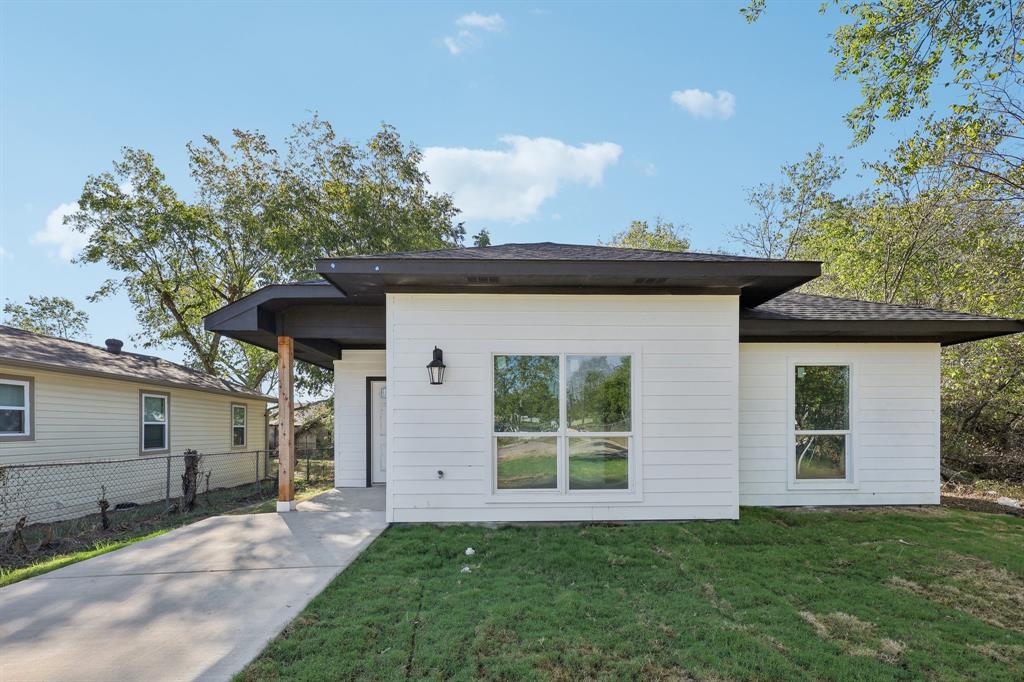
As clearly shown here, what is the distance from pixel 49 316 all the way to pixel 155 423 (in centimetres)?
1852

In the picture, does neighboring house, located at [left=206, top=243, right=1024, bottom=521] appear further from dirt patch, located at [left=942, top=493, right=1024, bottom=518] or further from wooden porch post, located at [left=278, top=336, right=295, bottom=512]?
dirt patch, located at [left=942, top=493, right=1024, bottom=518]

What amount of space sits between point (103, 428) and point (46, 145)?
7.80 m

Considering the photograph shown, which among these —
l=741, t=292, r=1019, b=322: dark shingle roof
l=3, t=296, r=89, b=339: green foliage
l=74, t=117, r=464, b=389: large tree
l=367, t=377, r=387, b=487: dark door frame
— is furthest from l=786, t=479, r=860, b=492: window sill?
l=3, t=296, r=89, b=339: green foliage

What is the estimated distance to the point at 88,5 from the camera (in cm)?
1015

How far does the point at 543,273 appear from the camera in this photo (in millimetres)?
5047

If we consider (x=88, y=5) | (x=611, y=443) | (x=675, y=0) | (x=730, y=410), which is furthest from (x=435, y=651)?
(x=88, y=5)

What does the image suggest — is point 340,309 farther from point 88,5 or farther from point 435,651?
point 88,5

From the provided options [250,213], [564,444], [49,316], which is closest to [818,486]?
[564,444]

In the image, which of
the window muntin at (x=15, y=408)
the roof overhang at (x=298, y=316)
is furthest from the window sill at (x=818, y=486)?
the window muntin at (x=15, y=408)

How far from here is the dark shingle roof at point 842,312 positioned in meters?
6.19

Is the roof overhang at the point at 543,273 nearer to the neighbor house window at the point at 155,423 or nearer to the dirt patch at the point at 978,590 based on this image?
the dirt patch at the point at 978,590

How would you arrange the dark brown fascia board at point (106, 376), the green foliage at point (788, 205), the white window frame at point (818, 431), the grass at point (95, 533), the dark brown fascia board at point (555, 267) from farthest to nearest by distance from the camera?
1. the green foliage at point (788, 205)
2. the dark brown fascia board at point (106, 376)
3. the white window frame at point (818, 431)
4. the dark brown fascia board at point (555, 267)
5. the grass at point (95, 533)

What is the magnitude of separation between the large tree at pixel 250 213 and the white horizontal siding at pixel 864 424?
11.0m

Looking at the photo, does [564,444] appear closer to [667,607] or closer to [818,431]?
[667,607]
